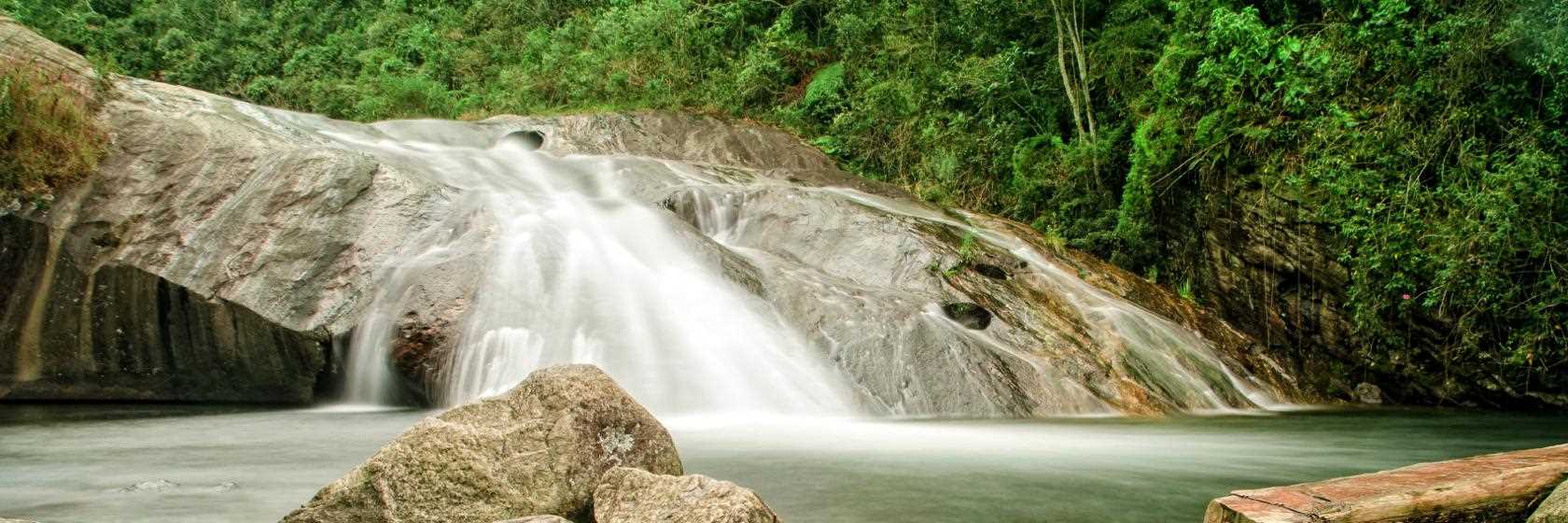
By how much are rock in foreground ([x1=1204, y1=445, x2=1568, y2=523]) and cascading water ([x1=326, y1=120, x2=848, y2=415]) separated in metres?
5.35

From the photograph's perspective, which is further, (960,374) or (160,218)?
(160,218)

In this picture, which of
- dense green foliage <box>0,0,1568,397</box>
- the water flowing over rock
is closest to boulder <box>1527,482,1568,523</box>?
the water flowing over rock

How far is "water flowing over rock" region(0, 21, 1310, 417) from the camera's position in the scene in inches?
339

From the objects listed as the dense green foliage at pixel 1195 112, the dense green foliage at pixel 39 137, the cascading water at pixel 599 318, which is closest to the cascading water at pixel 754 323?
the cascading water at pixel 599 318

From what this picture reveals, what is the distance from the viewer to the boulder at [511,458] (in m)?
3.62

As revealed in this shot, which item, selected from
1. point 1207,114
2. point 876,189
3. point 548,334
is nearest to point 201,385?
point 548,334

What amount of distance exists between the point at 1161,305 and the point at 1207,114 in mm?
2410

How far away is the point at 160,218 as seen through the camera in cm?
944

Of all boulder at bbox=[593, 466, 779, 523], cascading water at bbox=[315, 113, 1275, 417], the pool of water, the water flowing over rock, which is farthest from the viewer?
the water flowing over rock

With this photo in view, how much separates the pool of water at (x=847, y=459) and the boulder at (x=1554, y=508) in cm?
181

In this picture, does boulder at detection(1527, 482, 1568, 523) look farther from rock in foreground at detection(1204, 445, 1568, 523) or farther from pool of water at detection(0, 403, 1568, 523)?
pool of water at detection(0, 403, 1568, 523)

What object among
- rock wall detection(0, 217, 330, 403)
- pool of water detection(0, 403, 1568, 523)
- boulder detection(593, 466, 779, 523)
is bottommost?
pool of water detection(0, 403, 1568, 523)

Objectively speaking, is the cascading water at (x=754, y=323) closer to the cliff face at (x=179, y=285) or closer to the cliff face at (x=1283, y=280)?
the cliff face at (x=179, y=285)

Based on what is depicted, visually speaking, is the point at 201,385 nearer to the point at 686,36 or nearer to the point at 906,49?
the point at 906,49
